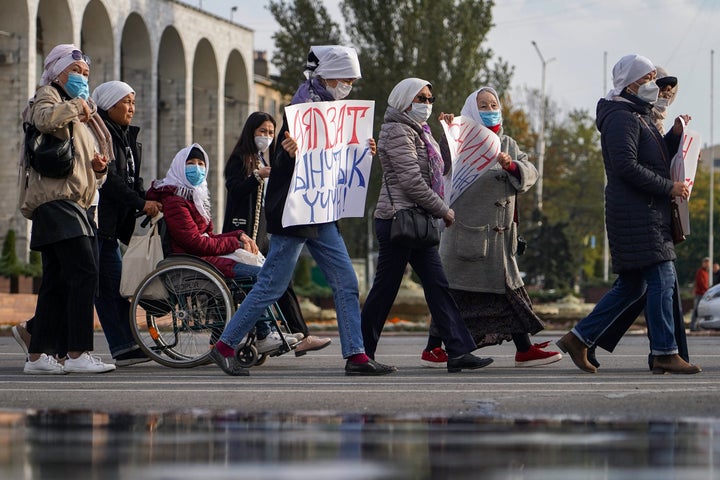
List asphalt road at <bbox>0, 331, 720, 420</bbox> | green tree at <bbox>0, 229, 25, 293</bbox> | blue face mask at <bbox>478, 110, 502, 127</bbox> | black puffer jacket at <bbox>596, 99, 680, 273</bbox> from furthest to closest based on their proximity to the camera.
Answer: green tree at <bbox>0, 229, 25, 293</bbox>
blue face mask at <bbox>478, 110, 502, 127</bbox>
black puffer jacket at <bbox>596, 99, 680, 273</bbox>
asphalt road at <bbox>0, 331, 720, 420</bbox>

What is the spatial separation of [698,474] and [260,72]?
289 ft

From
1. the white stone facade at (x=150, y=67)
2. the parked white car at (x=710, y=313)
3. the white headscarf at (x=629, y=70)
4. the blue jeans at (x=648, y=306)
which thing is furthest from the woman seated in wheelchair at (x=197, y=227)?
the white stone facade at (x=150, y=67)

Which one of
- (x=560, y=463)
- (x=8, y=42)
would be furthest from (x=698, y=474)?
(x=8, y=42)

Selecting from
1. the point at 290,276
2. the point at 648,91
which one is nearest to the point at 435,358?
the point at 290,276

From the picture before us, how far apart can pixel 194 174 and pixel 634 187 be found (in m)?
3.23

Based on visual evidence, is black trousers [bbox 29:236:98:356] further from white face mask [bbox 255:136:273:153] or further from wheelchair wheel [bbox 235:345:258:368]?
white face mask [bbox 255:136:273:153]

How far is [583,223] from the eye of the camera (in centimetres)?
8581

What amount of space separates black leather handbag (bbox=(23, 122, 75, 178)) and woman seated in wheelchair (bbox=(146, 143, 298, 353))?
0.93 metres

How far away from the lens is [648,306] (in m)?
11.2

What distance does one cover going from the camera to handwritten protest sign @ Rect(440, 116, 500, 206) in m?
12.1

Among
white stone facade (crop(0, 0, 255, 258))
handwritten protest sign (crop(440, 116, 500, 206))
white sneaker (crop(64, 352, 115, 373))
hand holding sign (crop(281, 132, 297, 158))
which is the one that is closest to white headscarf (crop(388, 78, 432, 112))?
handwritten protest sign (crop(440, 116, 500, 206))

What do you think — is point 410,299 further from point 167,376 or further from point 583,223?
point 583,223

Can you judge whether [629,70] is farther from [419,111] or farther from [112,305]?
[112,305]

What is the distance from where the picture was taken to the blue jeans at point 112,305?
12.2 metres
